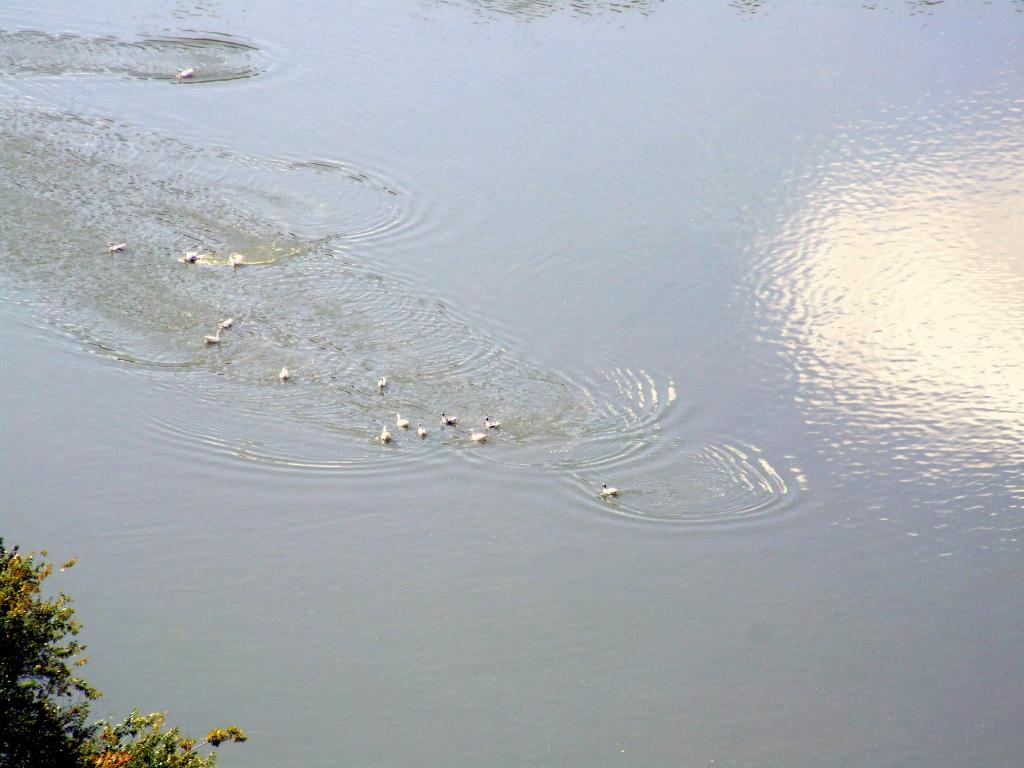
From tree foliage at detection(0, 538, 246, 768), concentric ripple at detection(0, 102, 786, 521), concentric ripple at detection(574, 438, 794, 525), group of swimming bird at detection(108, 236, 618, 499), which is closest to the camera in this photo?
tree foliage at detection(0, 538, 246, 768)

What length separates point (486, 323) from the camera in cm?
1670

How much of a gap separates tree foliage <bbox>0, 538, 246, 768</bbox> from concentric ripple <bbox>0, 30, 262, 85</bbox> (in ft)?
53.6

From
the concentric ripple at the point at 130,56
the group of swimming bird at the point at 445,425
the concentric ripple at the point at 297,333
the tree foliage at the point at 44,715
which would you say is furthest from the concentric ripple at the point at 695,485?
Result: the concentric ripple at the point at 130,56

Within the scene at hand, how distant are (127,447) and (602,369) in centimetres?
635

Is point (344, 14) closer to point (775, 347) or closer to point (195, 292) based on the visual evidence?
point (195, 292)

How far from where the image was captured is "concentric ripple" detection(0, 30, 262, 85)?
23719mm

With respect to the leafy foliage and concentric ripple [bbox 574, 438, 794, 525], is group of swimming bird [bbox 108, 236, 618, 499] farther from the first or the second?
the leafy foliage

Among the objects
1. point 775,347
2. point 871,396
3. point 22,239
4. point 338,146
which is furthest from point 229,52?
point 871,396

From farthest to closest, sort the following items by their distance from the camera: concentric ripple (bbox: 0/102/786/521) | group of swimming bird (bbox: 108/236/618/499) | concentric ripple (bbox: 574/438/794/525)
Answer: concentric ripple (bbox: 0/102/786/521) → group of swimming bird (bbox: 108/236/618/499) → concentric ripple (bbox: 574/438/794/525)

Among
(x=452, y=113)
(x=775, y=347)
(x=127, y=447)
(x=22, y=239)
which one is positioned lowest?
(x=127, y=447)

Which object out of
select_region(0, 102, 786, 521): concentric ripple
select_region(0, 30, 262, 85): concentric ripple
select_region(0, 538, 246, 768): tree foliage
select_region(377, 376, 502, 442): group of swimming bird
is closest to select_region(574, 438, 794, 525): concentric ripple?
select_region(0, 102, 786, 521): concentric ripple

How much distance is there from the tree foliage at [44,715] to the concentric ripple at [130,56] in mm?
16346

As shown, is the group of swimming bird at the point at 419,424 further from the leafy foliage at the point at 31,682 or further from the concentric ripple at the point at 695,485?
the leafy foliage at the point at 31,682

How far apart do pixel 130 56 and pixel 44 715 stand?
1849cm
